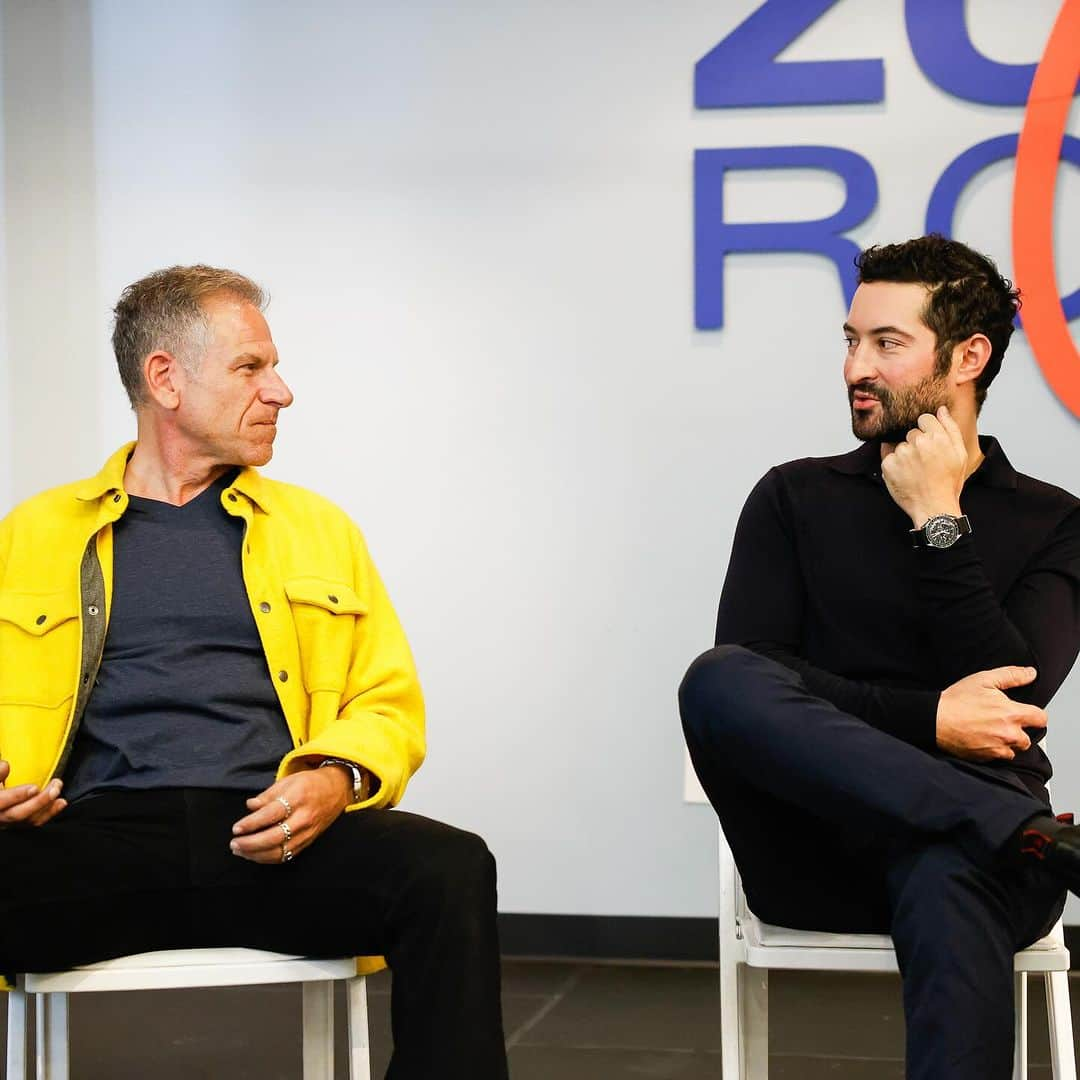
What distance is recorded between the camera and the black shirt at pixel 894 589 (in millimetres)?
2148

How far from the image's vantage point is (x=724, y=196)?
12.2 feet

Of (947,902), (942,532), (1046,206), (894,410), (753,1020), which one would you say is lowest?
(753,1020)

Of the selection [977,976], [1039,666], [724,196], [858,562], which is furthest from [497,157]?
[977,976]

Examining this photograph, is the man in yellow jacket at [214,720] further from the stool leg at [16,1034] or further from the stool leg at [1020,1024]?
the stool leg at [1020,1024]

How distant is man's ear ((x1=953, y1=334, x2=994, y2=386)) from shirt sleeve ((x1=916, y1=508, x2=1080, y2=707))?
34 cm

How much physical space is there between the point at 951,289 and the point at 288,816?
51.9 inches

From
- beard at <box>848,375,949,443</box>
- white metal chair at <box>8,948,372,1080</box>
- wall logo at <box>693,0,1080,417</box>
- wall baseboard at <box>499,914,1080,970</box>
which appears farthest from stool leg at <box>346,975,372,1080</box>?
wall logo at <box>693,0,1080,417</box>

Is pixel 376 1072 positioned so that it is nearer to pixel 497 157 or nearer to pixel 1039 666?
pixel 1039 666

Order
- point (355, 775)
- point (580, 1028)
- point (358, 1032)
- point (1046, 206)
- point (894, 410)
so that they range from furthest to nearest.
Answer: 1. point (1046, 206)
2. point (580, 1028)
3. point (894, 410)
4. point (355, 775)
5. point (358, 1032)

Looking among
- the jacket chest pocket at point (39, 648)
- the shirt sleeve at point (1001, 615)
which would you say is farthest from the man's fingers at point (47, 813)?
the shirt sleeve at point (1001, 615)

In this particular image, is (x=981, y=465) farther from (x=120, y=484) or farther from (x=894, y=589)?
(x=120, y=484)

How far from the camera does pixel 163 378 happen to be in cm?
243

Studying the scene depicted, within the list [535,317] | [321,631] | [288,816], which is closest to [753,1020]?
[288,816]

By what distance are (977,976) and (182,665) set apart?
116 centimetres
